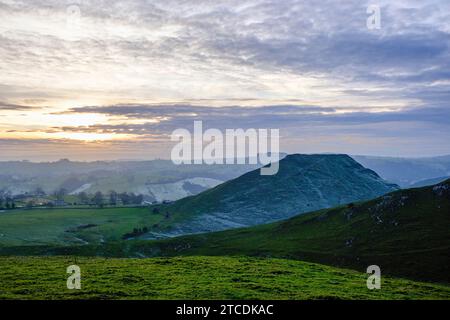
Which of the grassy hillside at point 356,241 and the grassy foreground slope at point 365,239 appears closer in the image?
the grassy foreground slope at point 365,239

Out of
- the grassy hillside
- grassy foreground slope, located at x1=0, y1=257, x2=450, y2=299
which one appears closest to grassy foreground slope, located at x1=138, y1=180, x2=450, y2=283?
the grassy hillside

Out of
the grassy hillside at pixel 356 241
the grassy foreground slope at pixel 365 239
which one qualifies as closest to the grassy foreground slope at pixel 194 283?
the grassy hillside at pixel 356 241

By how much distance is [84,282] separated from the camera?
40.7 metres

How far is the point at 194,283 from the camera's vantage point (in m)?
41.2

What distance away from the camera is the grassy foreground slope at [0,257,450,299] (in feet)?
118

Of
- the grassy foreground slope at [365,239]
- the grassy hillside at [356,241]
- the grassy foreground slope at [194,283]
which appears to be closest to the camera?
the grassy foreground slope at [194,283]

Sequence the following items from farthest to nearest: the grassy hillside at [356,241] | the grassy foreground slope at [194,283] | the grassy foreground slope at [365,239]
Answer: the grassy hillside at [356,241] → the grassy foreground slope at [365,239] → the grassy foreground slope at [194,283]

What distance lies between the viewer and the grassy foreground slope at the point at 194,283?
3600 cm

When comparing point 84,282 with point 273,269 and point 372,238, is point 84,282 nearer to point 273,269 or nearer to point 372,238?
point 273,269

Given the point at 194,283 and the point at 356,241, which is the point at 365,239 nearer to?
the point at 356,241

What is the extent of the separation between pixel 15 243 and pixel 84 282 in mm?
161622

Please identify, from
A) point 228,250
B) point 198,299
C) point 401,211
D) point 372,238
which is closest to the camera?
point 198,299

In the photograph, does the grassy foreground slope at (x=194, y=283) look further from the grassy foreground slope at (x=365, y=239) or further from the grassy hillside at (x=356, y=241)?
the grassy foreground slope at (x=365, y=239)
